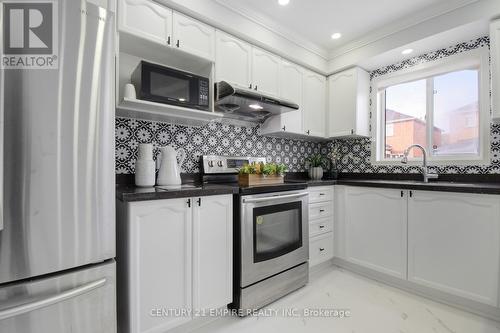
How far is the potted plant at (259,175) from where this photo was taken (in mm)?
1996

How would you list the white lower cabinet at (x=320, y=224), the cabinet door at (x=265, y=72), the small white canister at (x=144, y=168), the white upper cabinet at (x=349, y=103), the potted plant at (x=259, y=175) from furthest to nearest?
the white upper cabinet at (x=349, y=103) < the white lower cabinet at (x=320, y=224) < the cabinet door at (x=265, y=72) < the potted plant at (x=259, y=175) < the small white canister at (x=144, y=168)

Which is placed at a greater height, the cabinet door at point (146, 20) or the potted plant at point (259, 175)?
the cabinet door at point (146, 20)

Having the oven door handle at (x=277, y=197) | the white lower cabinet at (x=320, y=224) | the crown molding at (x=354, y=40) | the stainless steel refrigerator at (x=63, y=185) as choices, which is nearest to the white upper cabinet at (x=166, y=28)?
the crown molding at (x=354, y=40)

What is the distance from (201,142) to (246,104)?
547mm

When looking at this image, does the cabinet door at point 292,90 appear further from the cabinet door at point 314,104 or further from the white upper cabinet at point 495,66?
the white upper cabinet at point 495,66

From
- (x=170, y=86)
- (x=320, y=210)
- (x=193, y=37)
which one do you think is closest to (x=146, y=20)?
(x=193, y=37)

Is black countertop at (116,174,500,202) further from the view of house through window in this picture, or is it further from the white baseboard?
the white baseboard

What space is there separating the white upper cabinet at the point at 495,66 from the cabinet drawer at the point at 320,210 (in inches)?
61.7

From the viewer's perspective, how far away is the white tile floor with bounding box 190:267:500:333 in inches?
63.2

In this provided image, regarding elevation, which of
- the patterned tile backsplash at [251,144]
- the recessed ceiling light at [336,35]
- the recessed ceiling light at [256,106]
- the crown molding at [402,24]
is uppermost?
the recessed ceiling light at [336,35]

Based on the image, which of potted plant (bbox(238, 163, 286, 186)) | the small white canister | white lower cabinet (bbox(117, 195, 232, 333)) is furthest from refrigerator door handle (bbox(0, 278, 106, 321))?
potted plant (bbox(238, 163, 286, 186))

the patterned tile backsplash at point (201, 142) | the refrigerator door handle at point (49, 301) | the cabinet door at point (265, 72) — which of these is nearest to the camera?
the refrigerator door handle at point (49, 301)

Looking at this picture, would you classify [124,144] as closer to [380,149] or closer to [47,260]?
[47,260]

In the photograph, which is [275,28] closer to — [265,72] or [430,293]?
[265,72]
